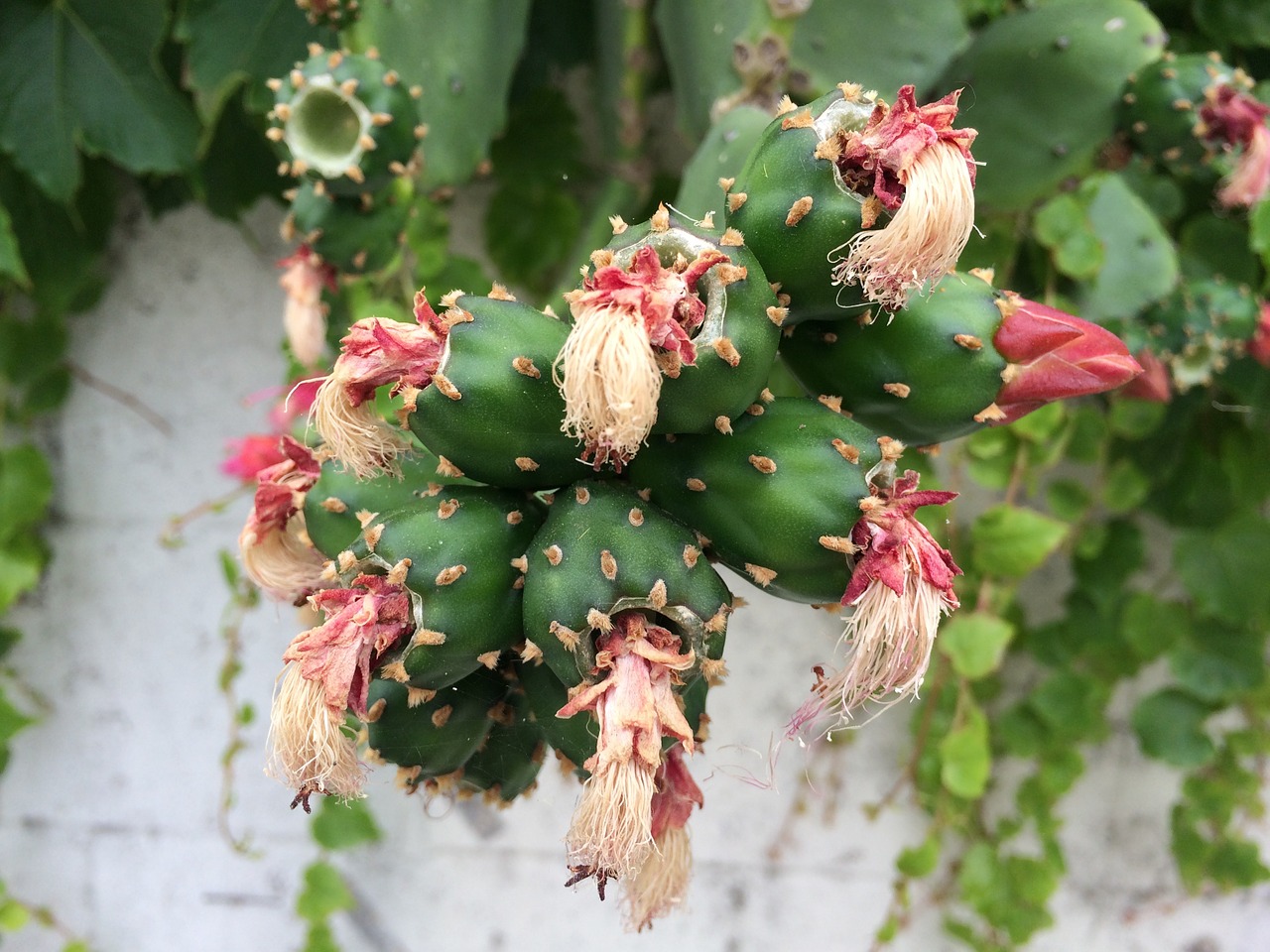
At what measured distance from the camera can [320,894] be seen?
130 centimetres

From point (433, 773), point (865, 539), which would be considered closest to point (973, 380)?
point (865, 539)

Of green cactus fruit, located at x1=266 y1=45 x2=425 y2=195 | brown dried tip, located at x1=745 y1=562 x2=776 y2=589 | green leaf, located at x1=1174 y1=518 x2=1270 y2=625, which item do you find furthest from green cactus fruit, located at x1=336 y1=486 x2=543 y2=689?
green leaf, located at x1=1174 y1=518 x2=1270 y2=625

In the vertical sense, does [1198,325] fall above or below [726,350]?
below

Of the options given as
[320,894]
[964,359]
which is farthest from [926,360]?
[320,894]

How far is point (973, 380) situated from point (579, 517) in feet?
0.74

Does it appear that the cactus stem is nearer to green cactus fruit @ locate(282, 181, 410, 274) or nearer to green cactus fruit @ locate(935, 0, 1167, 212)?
green cactus fruit @ locate(282, 181, 410, 274)

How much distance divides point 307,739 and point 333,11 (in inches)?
26.7

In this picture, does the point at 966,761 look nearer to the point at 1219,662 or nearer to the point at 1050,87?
the point at 1219,662

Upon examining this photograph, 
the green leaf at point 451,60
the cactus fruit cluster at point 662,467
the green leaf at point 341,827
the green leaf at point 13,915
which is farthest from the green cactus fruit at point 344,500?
the green leaf at point 13,915

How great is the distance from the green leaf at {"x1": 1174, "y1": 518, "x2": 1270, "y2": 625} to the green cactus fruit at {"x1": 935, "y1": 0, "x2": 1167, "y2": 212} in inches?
21.9

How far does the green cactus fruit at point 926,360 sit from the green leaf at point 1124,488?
32.9 inches

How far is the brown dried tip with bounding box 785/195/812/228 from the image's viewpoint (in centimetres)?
45

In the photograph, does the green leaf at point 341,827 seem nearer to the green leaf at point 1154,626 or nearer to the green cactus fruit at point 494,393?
the green cactus fruit at point 494,393

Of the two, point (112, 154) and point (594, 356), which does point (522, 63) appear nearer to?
point (112, 154)
